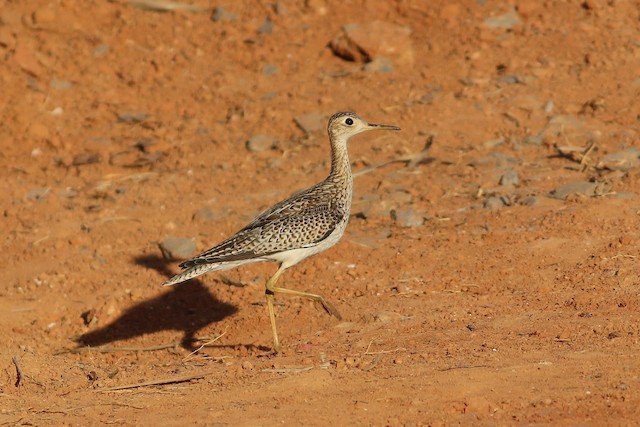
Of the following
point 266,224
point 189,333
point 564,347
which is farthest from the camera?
point 189,333

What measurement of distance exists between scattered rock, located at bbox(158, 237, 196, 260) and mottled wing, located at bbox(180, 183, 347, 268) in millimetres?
2006

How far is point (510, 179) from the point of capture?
1175 centimetres

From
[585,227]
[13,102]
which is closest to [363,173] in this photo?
[585,227]

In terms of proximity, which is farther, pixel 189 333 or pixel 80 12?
pixel 80 12

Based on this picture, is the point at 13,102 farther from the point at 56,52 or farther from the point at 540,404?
the point at 540,404

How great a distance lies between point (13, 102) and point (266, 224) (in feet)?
22.0

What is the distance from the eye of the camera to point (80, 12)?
52.4ft

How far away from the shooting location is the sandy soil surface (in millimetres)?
7438

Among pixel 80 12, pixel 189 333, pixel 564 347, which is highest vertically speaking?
pixel 80 12

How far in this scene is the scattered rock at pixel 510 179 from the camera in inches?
461

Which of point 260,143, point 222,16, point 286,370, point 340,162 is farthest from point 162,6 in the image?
point 286,370

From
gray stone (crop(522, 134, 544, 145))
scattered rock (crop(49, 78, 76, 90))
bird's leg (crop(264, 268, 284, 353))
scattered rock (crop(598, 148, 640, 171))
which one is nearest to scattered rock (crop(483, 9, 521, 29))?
gray stone (crop(522, 134, 544, 145))

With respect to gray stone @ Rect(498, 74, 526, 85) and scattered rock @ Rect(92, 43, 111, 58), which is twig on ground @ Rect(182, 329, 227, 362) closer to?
gray stone @ Rect(498, 74, 526, 85)

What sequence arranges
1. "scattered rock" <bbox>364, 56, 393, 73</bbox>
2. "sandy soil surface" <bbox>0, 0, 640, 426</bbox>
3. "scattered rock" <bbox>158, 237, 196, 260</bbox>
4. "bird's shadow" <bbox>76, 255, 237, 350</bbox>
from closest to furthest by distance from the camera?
"sandy soil surface" <bbox>0, 0, 640, 426</bbox> < "bird's shadow" <bbox>76, 255, 237, 350</bbox> < "scattered rock" <bbox>158, 237, 196, 260</bbox> < "scattered rock" <bbox>364, 56, 393, 73</bbox>
